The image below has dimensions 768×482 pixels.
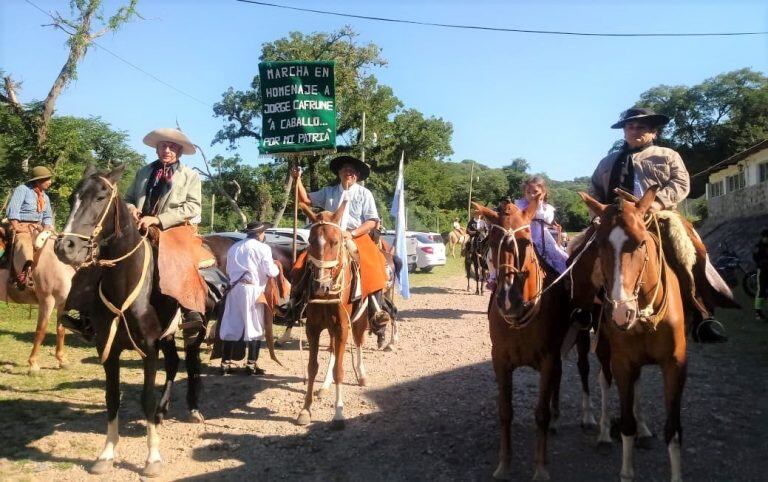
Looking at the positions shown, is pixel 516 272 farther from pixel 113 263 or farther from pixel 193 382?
pixel 193 382

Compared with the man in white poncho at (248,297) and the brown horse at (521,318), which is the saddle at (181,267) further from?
the brown horse at (521,318)

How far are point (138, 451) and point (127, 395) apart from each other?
1745 millimetres

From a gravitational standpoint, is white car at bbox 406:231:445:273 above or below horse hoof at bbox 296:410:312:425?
above

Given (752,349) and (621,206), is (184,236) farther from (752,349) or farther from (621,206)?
(752,349)

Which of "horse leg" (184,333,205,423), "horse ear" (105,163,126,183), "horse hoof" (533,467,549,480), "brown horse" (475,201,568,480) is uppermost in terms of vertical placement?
"horse ear" (105,163,126,183)

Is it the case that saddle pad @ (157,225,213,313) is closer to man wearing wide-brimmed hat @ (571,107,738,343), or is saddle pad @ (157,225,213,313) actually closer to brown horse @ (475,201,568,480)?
brown horse @ (475,201,568,480)

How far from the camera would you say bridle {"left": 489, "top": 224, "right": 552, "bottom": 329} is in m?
3.93

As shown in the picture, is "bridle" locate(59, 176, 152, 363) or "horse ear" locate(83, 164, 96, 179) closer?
"bridle" locate(59, 176, 152, 363)

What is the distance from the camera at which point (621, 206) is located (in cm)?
369

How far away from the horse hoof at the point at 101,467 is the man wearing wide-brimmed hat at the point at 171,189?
1281 millimetres

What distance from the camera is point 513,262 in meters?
3.93

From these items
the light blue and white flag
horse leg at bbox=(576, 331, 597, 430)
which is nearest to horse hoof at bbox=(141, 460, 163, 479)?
horse leg at bbox=(576, 331, 597, 430)

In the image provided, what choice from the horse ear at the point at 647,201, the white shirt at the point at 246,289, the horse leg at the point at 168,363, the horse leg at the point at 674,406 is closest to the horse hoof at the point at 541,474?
the horse leg at the point at 674,406

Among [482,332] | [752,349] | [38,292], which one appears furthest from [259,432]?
[752,349]
